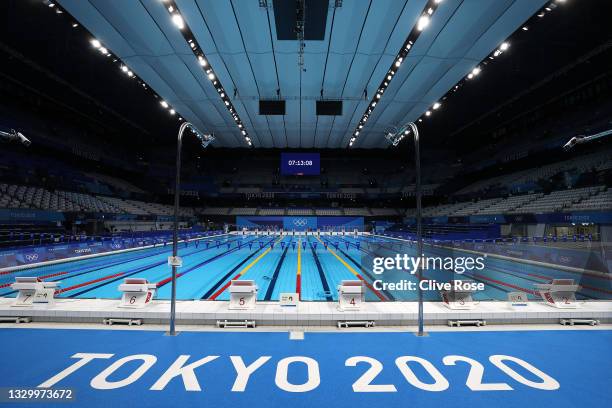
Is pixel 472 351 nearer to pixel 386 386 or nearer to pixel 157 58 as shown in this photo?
pixel 386 386

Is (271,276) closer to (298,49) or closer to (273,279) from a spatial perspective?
(273,279)

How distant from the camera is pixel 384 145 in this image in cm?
2656

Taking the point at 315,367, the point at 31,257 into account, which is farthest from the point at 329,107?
the point at 315,367

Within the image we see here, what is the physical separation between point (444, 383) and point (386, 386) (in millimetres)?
615

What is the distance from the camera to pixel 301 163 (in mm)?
27500

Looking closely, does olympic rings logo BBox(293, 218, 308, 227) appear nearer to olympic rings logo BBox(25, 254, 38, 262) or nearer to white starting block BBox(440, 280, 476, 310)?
olympic rings logo BBox(25, 254, 38, 262)

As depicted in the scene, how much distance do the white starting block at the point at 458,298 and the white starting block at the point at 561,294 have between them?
1.41 metres

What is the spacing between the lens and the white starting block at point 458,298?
444 cm

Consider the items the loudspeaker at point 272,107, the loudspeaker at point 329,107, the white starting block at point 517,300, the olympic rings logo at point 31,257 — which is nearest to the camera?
the white starting block at point 517,300

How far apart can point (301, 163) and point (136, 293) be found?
23816 millimetres

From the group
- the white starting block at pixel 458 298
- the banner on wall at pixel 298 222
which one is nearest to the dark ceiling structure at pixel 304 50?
the white starting block at pixel 458 298

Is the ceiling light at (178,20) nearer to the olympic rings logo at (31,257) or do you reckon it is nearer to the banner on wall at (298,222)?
the olympic rings logo at (31,257)

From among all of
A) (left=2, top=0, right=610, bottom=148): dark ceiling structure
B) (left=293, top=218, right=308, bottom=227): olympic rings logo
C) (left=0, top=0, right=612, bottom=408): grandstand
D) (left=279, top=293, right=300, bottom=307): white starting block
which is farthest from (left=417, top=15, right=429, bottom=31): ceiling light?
(left=293, top=218, right=308, bottom=227): olympic rings logo

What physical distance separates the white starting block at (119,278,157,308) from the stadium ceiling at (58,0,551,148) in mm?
8236
